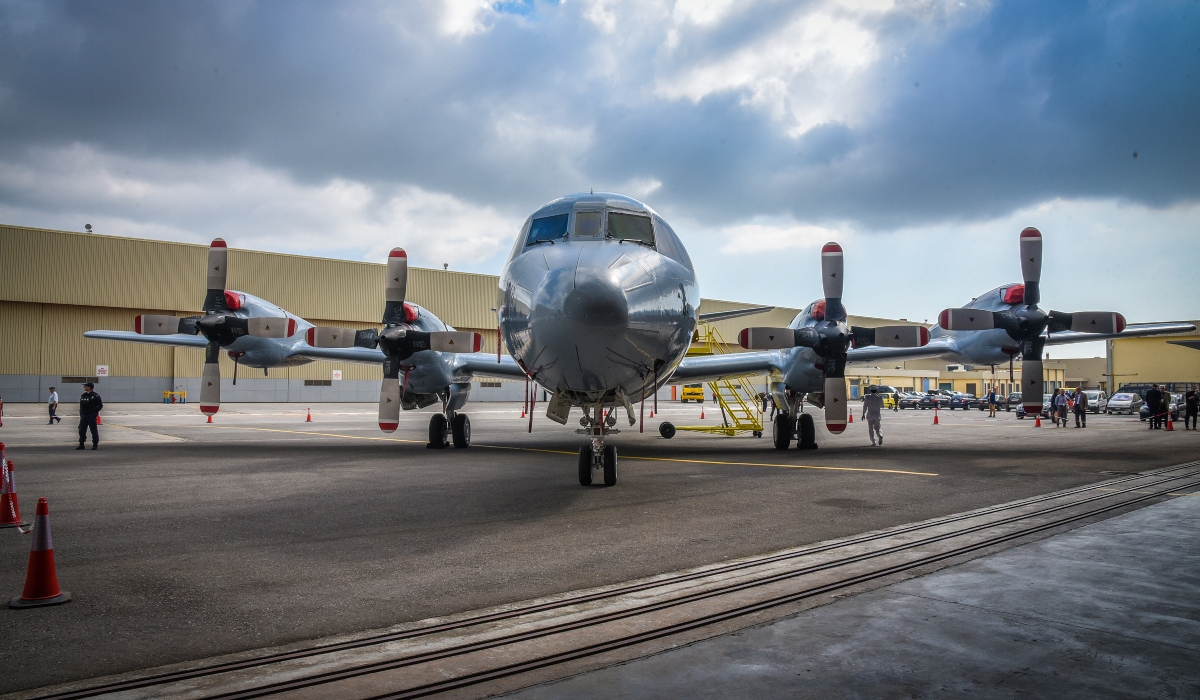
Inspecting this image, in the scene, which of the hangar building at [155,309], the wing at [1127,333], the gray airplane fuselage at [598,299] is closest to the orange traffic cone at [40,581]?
the gray airplane fuselage at [598,299]

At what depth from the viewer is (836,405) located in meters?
14.1

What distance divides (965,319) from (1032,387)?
6.97 ft

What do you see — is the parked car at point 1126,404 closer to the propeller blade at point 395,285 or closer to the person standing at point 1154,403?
the person standing at point 1154,403

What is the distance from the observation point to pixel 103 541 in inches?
275

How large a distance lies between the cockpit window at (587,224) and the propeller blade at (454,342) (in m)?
5.17

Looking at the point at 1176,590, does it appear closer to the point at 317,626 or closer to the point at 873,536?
the point at 873,536

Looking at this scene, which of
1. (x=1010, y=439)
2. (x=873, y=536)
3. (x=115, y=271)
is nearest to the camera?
(x=873, y=536)

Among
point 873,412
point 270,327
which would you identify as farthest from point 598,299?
point 873,412

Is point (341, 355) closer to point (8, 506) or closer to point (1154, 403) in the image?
point (8, 506)

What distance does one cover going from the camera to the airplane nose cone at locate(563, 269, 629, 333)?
306 inches

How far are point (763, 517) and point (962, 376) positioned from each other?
8546 cm

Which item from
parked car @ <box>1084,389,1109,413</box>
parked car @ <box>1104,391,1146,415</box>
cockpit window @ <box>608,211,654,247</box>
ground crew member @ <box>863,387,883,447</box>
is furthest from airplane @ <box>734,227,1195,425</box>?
parked car @ <box>1084,389,1109,413</box>

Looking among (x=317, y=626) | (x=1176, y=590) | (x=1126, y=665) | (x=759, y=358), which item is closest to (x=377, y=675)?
(x=317, y=626)

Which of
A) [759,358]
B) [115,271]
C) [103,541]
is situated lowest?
[103,541]
